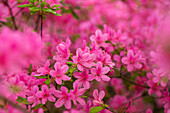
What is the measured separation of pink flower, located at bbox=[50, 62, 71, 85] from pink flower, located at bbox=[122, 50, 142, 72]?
1.53ft

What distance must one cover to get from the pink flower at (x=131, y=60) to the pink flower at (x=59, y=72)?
47 centimetres

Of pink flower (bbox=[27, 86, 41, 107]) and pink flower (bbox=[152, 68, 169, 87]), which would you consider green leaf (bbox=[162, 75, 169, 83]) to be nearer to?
pink flower (bbox=[152, 68, 169, 87])

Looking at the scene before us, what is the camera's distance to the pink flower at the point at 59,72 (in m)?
0.97

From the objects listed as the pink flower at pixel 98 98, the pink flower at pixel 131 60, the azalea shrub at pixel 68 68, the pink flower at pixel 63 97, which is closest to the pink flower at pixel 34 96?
the azalea shrub at pixel 68 68

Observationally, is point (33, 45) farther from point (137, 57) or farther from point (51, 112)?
point (137, 57)

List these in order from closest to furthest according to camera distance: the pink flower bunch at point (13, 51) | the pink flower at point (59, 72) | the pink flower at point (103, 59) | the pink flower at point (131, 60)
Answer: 1. the pink flower bunch at point (13, 51)
2. the pink flower at point (59, 72)
3. the pink flower at point (103, 59)
4. the pink flower at point (131, 60)

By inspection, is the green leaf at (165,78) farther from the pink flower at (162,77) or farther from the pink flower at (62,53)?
the pink flower at (62,53)

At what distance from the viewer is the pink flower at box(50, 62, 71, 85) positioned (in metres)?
0.97

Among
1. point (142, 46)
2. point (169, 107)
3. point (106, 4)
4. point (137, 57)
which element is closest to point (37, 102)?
point (137, 57)

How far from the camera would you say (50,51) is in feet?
4.97

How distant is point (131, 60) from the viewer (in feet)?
4.13

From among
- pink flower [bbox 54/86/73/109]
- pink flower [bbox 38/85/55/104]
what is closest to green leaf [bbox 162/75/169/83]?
pink flower [bbox 54/86/73/109]

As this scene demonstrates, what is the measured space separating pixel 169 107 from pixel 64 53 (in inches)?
31.2

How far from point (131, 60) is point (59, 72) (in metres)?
0.55
